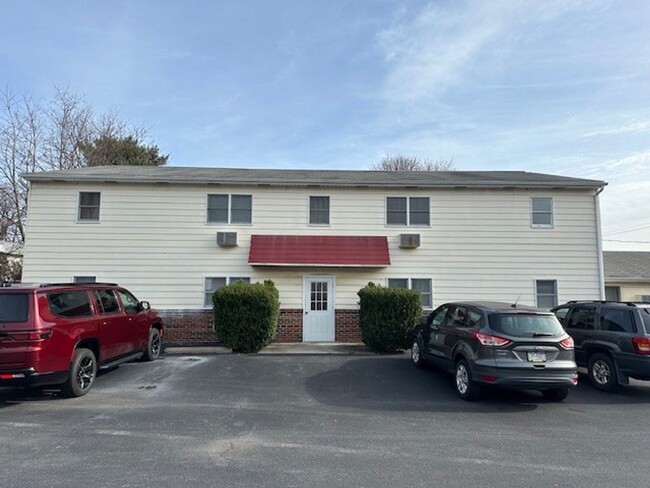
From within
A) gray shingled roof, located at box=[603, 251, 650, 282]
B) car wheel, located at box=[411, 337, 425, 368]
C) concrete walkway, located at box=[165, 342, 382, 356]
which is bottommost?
concrete walkway, located at box=[165, 342, 382, 356]

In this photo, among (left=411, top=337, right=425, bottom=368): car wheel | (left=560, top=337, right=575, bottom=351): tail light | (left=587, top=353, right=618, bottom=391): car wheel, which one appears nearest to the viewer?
(left=560, top=337, right=575, bottom=351): tail light

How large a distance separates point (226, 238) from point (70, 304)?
21.8ft

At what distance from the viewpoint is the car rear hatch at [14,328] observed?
20.2 ft

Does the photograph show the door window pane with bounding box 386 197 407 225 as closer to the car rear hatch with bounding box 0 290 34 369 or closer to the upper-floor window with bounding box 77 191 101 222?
the upper-floor window with bounding box 77 191 101 222

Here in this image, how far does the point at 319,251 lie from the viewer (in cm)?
1348

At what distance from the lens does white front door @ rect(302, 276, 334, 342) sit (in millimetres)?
13609

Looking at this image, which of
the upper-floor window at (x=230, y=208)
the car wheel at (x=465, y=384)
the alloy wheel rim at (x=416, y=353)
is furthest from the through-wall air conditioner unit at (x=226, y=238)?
the car wheel at (x=465, y=384)

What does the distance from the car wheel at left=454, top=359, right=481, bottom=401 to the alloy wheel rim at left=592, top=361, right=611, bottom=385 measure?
2.75m

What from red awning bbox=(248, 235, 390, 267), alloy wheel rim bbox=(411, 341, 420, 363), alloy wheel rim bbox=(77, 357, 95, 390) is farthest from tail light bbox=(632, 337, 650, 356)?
alloy wheel rim bbox=(77, 357, 95, 390)

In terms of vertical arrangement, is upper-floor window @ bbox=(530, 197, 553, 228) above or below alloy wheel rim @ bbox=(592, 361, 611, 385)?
above

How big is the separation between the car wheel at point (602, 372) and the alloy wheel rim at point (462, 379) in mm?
2901

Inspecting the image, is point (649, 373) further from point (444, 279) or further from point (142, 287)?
point (142, 287)

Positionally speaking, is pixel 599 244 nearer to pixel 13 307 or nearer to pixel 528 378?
pixel 528 378

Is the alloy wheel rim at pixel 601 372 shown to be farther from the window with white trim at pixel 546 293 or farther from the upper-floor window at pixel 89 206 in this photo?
the upper-floor window at pixel 89 206
